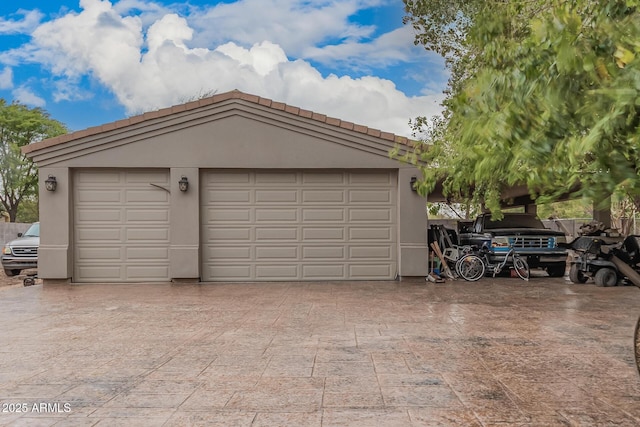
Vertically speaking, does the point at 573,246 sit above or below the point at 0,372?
above

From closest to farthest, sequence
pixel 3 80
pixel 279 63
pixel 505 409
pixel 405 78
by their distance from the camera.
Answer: pixel 505 409
pixel 405 78
pixel 279 63
pixel 3 80

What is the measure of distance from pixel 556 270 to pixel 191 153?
9967 millimetres

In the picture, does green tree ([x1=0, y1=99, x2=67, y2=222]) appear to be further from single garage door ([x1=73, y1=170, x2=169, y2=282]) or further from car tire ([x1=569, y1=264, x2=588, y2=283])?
car tire ([x1=569, y1=264, x2=588, y2=283])

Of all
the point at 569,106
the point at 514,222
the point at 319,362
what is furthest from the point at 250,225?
the point at 569,106

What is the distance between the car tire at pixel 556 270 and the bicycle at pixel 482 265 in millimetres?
1330

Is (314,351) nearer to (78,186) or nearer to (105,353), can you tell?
(105,353)

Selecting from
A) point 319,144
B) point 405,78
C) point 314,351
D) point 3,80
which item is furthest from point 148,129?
point 3,80

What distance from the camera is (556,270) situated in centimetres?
1359

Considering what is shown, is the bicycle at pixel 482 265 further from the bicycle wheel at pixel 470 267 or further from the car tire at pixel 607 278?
the car tire at pixel 607 278

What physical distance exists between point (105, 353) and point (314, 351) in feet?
7.09

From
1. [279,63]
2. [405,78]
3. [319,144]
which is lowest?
[319,144]

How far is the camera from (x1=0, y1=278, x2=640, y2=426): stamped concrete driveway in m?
3.54

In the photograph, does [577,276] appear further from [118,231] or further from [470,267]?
[118,231]

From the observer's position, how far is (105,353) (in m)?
5.22
